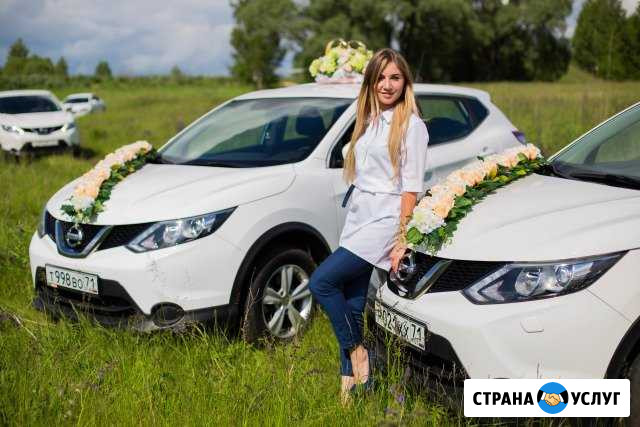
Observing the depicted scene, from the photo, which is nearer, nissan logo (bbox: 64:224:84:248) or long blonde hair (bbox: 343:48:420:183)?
long blonde hair (bbox: 343:48:420:183)

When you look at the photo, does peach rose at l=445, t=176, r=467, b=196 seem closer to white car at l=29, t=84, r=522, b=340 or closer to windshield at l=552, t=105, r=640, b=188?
windshield at l=552, t=105, r=640, b=188

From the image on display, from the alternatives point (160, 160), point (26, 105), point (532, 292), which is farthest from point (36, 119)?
point (532, 292)

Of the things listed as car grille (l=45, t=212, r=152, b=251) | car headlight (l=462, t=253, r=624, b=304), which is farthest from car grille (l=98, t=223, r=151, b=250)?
car headlight (l=462, t=253, r=624, b=304)

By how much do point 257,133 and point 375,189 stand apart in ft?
6.84

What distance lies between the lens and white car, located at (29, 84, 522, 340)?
3889 mm

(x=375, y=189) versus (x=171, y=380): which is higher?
(x=375, y=189)

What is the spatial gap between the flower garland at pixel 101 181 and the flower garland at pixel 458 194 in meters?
2.09

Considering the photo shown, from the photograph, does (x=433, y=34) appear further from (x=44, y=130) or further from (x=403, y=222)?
(x=403, y=222)

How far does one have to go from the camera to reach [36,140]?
13523mm

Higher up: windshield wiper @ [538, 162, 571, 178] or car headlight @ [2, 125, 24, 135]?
windshield wiper @ [538, 162, 571, 178]

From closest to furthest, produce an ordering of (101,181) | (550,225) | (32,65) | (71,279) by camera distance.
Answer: (550,225), (71,279), (101,181), (32,65)

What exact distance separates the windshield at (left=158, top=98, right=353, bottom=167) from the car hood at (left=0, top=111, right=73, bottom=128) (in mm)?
9407

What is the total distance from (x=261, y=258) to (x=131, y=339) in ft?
2.89

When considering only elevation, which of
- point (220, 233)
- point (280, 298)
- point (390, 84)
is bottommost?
point (280, 298)
